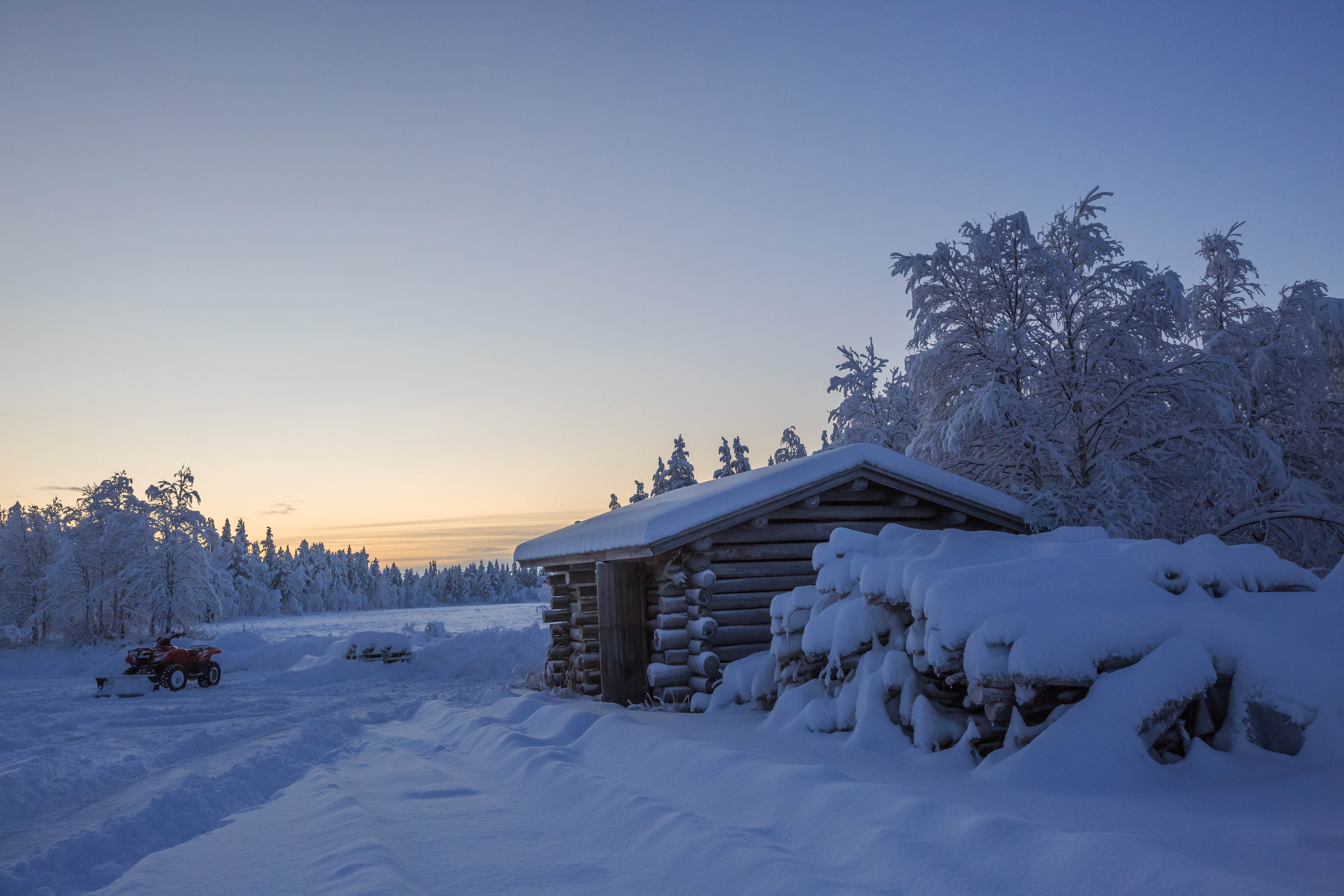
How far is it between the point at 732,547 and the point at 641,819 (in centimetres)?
668

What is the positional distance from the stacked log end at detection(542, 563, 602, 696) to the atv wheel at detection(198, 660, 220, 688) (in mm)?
9296

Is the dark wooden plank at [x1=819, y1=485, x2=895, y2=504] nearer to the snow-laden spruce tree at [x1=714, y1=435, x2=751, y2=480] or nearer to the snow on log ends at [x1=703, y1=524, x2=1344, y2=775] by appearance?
the snow on log ends at [x1=703, y1=524, x2=1344, y2=775]

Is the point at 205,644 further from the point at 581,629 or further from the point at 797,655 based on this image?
the point at 797,655

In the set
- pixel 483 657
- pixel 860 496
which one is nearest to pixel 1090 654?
pixel 860 496

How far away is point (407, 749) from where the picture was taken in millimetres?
8984

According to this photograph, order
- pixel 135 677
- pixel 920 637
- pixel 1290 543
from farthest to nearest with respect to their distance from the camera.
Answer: pixel 135 677 < pixel 1290 543 < pixel 920 637

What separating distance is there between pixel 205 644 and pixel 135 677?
40.5 ft

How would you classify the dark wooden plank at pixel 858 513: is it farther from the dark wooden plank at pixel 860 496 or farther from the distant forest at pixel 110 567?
the distant forest at pixel 110 567

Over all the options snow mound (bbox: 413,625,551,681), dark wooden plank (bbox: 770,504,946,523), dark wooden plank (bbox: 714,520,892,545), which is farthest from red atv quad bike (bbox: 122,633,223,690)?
dark wooden plank (bbox: 770,504,946,523)

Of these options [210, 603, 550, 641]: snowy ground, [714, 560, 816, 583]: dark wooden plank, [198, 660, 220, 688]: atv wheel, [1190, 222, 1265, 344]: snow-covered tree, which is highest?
[1190, 222, 1265, 344]: snow-covered tree

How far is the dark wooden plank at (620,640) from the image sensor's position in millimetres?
12227

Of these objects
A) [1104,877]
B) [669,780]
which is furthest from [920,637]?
[1104,877]

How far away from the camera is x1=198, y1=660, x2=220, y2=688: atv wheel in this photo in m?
19.6

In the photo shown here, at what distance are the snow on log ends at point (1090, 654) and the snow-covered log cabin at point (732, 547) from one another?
3.42 metres
